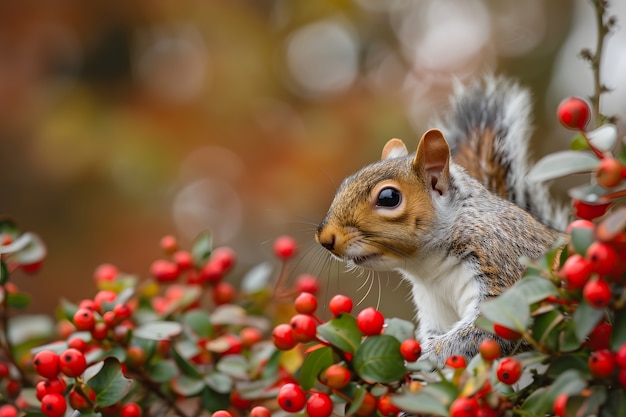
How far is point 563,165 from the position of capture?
72 cm

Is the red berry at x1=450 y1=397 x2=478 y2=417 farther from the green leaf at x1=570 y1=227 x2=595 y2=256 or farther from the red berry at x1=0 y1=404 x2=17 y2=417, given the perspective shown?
the red berry at x1=0 y1=404 x2=17 y2=417

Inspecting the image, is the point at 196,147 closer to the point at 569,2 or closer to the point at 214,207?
the point at 214,207

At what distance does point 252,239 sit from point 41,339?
2266mm

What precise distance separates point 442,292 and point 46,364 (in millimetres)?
647

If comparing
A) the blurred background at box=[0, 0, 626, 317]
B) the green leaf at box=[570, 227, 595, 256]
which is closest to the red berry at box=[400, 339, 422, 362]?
the green leaf at box=[570, 227, 595, 256]

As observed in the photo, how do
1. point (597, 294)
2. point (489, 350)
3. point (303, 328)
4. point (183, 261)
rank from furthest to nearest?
point (183, 261) → point (303, 328) → point (489, 350) → point (597, 294)

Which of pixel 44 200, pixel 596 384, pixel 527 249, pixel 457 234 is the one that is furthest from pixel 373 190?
pixel 44 200

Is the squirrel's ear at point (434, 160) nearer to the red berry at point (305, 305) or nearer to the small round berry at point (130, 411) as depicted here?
the red berry at point (305, 305)

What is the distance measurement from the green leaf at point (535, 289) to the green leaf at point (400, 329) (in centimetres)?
18

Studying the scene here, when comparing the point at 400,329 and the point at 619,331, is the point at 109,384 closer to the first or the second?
the point at 400,329

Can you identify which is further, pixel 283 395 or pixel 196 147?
pixel 196 147

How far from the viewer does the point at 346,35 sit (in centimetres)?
365

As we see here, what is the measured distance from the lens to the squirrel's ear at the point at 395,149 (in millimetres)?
1468

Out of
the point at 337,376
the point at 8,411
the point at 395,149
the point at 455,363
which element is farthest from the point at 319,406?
the point at 395,149
